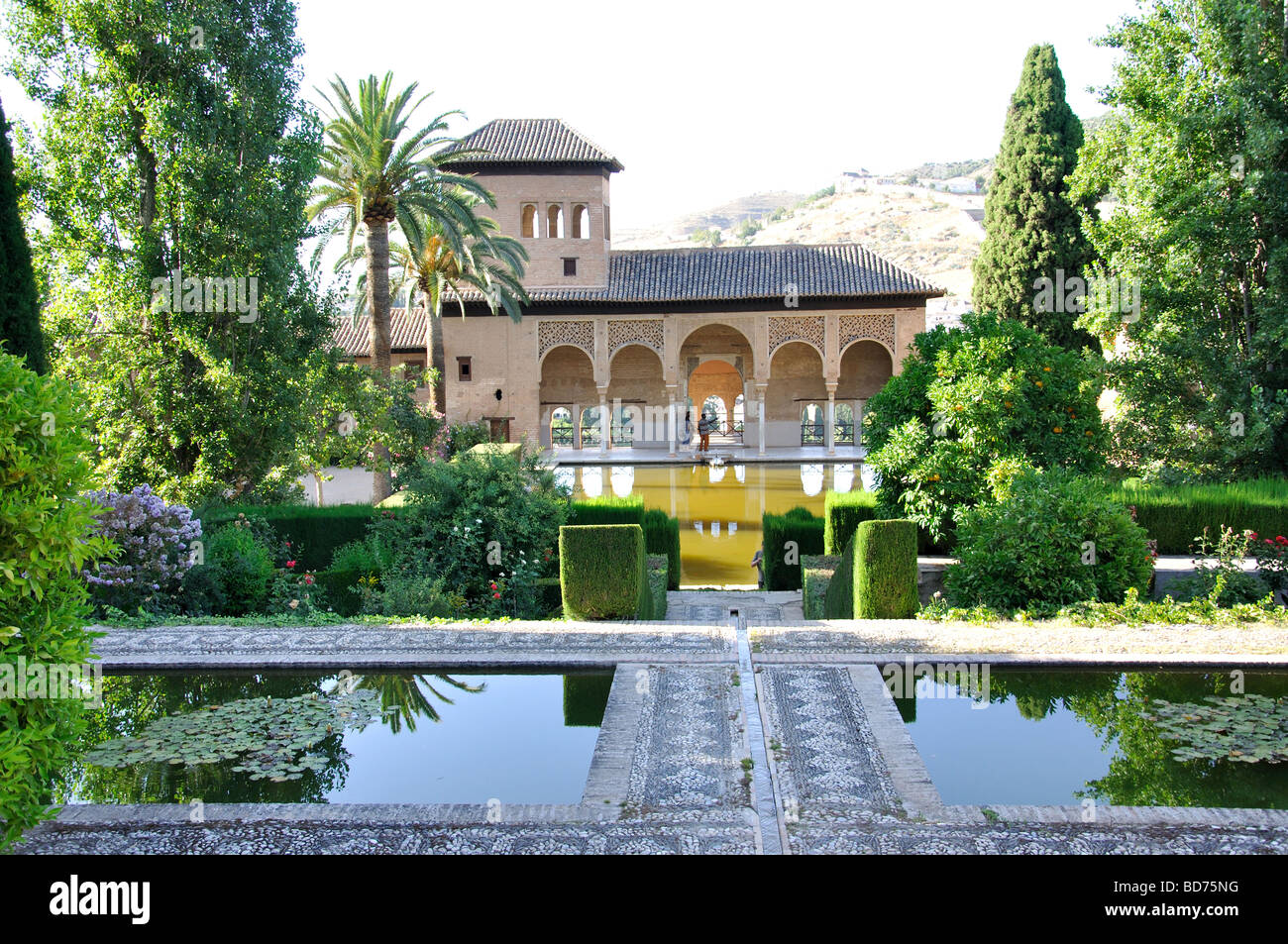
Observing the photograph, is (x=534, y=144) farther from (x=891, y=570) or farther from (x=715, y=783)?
(x=715, y=783)

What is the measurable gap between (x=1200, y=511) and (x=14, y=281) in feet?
38.3

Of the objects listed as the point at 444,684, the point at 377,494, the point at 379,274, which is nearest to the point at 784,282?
the point at 379,274

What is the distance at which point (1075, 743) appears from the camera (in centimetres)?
475

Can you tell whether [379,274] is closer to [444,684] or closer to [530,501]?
[530,501]

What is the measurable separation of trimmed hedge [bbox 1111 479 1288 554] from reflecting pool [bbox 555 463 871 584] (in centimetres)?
472

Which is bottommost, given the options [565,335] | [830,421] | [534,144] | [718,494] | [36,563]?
[718,494]

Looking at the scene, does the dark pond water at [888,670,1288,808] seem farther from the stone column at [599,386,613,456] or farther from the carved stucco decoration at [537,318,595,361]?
the carved stucco decoration at [537,318,595,361]

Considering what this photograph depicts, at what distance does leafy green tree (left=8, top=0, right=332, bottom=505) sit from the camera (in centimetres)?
1114

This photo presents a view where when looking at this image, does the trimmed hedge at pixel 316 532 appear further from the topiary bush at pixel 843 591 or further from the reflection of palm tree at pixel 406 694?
the topiary bush at pixel 843 591

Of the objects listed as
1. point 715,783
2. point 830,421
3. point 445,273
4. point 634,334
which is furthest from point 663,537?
point 634,334

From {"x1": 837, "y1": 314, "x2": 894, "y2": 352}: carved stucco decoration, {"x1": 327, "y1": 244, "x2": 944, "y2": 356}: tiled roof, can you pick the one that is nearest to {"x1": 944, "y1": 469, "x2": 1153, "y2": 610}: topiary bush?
{"x1": 327, "y1": 244, "x2": 944, "y2": 356}: tiled roof

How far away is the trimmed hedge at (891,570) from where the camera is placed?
24.1 ft

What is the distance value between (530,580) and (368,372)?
762cm

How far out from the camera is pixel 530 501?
28.6 ft
